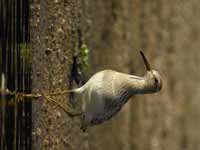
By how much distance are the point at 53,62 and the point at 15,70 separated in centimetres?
104

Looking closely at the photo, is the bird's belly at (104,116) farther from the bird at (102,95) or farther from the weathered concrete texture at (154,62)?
the weathered concrete texture at (154,62)

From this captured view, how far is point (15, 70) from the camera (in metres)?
5.86

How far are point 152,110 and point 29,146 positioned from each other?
5.43 metres

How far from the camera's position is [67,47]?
Result: 7445 millimetres

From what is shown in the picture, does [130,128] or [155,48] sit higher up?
[155,48]

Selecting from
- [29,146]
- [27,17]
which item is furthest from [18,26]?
[29,146]

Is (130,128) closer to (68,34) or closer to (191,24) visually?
(191,24)

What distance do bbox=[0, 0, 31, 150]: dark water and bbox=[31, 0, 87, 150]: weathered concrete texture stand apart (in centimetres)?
13

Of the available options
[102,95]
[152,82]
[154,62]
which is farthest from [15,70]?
[154,62]

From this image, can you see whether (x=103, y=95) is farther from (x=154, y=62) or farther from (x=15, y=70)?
(x=154, y=62)

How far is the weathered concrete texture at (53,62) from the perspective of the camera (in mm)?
6324

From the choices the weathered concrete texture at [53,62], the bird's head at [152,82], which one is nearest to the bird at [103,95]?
the bird's head at [152,82]

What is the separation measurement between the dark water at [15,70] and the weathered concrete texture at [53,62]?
0.13m

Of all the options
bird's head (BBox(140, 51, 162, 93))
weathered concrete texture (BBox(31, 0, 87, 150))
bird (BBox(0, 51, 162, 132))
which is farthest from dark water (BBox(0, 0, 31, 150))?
bird's head (BBox(140, 51, 162, 93))
